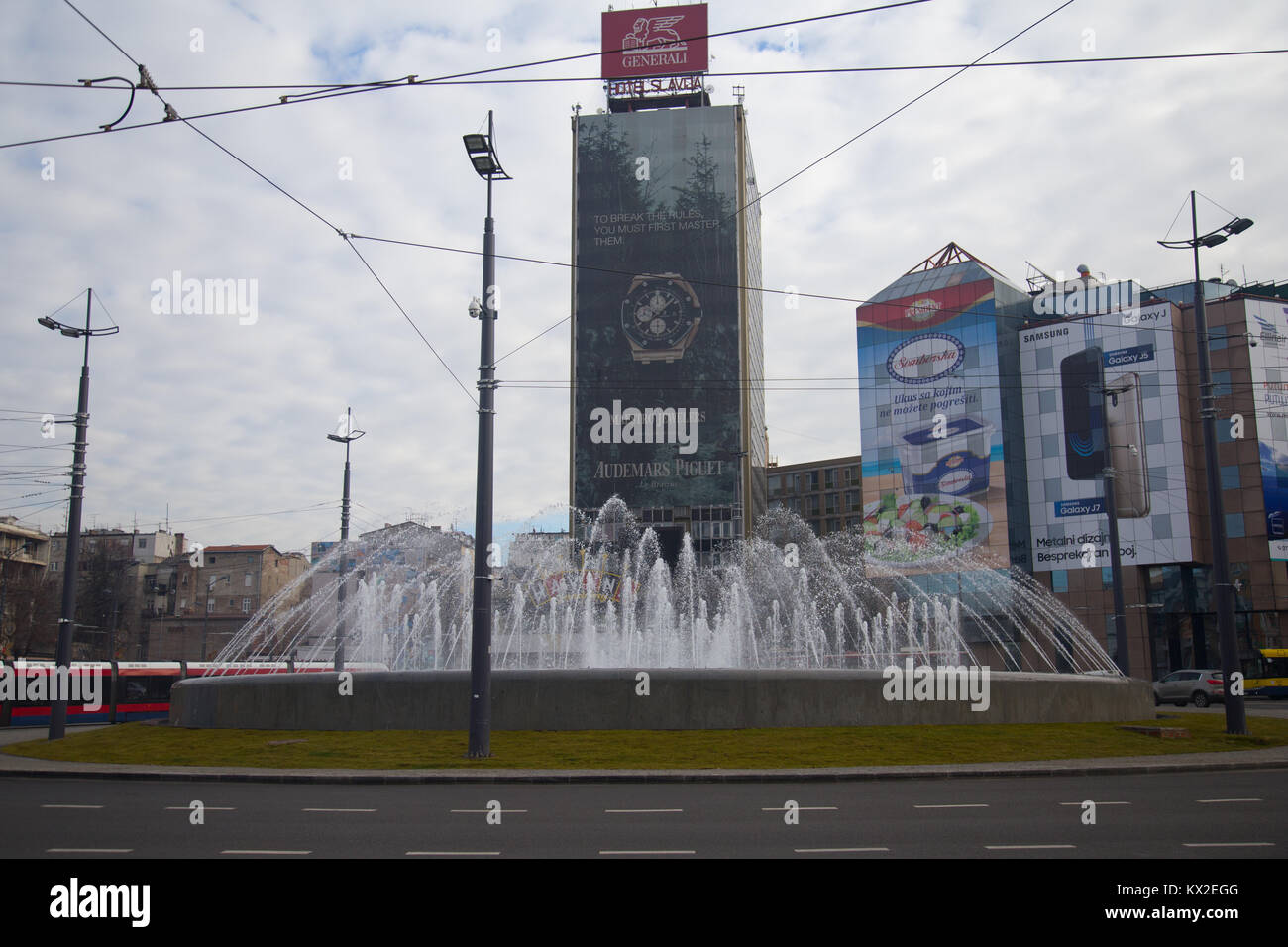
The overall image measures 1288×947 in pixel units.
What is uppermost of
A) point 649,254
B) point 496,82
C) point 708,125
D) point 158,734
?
point 708,125

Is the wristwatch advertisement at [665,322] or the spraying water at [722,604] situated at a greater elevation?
the wristwatch advertisement at [665,322]

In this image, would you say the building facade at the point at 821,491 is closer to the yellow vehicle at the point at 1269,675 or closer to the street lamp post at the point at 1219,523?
the yellow vehicle at the point at 1269,675

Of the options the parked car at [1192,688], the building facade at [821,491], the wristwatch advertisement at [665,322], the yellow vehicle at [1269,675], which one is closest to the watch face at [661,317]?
the wristwatch advertisement at [665,322]

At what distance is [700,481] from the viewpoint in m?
96.7

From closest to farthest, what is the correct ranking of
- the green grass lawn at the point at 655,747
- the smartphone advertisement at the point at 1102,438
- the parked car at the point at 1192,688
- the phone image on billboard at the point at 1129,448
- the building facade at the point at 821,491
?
the green grass lawn at the point at 655,747 < the parked car at the point at 1192,688 < the smartphone advertisement at the point at 1102,438 < the phone image on billboard at the point at 1129,448 < the building facade at the point at 821,491

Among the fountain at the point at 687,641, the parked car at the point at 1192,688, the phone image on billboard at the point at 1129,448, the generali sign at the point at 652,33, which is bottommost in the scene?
the parked car at the point at 1192,688

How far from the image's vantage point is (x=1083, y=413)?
71250mm

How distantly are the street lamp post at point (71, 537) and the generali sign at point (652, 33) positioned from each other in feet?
261

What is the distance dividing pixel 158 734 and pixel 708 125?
8783 centimetres

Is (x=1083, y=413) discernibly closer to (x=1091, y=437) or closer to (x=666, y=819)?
(x=1091, y=437)

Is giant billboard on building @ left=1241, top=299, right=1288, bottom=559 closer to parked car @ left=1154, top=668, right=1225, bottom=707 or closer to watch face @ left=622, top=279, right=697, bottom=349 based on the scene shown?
parked car @ left=1154, top=668, right=1225, bottom=707

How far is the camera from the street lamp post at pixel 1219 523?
20406mm

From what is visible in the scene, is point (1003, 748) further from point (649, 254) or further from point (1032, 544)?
point (649, 254)

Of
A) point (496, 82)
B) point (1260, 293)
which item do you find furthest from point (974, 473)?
point (496, 82)
